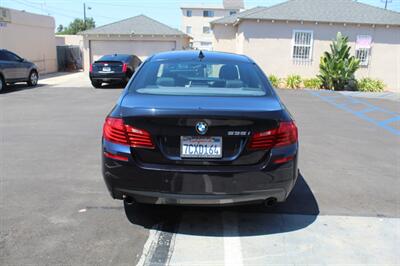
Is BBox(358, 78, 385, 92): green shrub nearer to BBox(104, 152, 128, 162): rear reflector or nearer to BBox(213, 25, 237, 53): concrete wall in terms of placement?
BBox(213, 25, 237, 53): concrete wall

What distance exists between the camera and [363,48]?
65.3 feet

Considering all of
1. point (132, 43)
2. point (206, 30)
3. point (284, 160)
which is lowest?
point (284, 160)

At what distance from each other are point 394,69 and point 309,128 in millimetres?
13805

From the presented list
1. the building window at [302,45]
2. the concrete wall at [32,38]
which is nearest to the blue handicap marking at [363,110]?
the building window at [302,45]

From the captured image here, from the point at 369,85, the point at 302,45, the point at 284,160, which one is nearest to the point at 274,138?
the point at 284,160

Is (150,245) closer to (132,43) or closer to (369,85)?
(369,85)

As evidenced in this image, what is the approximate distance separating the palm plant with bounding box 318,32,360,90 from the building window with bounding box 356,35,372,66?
1730 mm

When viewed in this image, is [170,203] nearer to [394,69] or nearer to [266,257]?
[266,257]

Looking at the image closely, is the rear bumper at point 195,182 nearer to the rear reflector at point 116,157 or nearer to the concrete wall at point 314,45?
the rear reflector at point 116,157

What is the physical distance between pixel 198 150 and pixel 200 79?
142 cm

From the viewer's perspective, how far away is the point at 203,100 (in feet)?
11.7

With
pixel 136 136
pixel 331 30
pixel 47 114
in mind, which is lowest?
pixel 47 114

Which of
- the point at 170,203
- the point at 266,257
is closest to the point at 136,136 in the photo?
the point at 170,203

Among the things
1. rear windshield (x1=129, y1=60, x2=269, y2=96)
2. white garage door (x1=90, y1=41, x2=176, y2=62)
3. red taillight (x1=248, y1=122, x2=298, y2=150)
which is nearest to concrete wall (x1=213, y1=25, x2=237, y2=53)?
white garage door (x1=90, y1=41, x2=176, y2=62)
